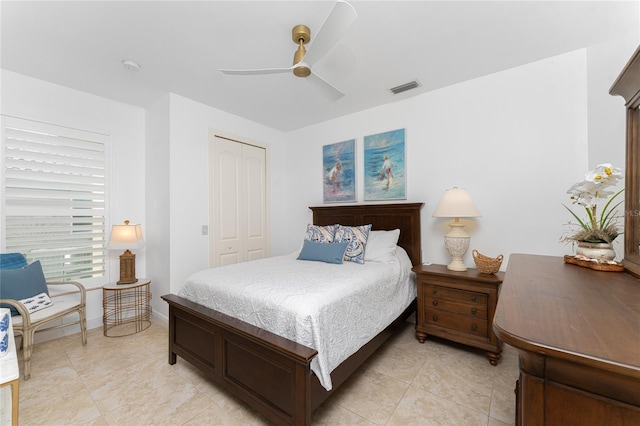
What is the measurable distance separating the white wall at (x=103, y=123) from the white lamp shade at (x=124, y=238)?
1.13ft

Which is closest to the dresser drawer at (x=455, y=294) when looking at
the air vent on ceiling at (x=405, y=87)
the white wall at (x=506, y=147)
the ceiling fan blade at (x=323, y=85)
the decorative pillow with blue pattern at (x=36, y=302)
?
the white wall at (x=506, y=147)

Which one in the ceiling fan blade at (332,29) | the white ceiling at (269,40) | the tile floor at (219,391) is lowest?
the tile floor at (219,391)

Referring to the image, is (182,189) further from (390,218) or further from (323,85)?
(390,218)

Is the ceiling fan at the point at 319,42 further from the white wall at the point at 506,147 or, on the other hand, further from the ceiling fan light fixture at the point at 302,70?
the white wall at the point at 506,147

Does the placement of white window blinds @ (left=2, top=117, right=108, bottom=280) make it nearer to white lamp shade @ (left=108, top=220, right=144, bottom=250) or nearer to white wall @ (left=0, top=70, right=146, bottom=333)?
white wall @ (left=0, top=70, right=146, bottom=333)

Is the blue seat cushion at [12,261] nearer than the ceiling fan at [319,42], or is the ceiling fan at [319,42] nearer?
the ceiling fan at [319,42]

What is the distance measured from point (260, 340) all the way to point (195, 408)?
0.74 metres

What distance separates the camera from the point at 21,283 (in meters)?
2.23

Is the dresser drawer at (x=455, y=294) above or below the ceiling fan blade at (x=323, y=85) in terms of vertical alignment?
below

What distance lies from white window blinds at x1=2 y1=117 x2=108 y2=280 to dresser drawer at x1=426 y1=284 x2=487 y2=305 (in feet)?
11.8

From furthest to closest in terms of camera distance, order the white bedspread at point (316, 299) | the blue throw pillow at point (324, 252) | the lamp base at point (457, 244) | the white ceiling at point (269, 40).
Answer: the blue throw pillow at point (324, 252)
the lamp base at point (457, 244)
the white ceiling at point (269, 40)
the white bedspread at point (316, 299)

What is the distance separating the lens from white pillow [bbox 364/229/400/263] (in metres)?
2.65

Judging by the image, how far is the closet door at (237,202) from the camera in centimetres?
339

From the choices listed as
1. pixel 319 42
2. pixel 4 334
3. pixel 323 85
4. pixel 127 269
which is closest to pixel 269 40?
pixel 323 85
